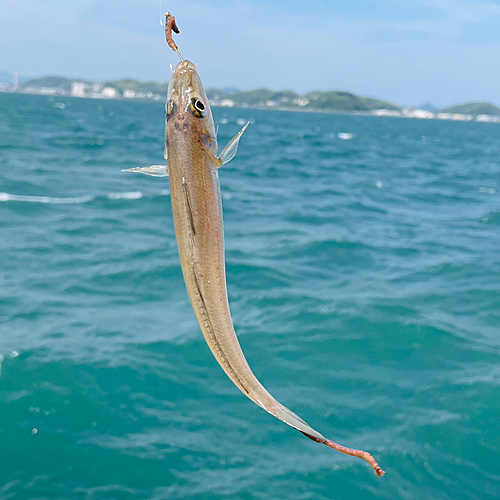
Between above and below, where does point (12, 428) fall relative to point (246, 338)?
below

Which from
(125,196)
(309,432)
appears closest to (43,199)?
(125,196)

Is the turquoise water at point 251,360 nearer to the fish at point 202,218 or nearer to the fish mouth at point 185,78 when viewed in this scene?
the fish at point 202,218

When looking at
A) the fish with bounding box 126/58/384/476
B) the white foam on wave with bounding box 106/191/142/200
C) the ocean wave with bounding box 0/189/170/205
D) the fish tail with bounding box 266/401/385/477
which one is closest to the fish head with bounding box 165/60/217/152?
the fish with bounding box 126/58/384/476

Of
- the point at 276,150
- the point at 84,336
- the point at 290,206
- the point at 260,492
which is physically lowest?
the point at 260,492

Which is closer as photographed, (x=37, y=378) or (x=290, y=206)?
(x=37, y=378)

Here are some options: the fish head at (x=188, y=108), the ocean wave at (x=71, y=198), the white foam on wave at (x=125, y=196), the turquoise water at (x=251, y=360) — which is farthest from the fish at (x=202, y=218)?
the white foam on wave at (x=125, y=196)

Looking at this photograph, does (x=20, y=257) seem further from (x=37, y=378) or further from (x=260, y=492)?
(x=260, y=492)

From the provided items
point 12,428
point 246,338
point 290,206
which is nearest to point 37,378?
point 12,428
